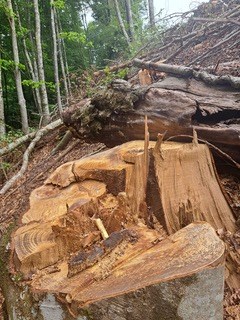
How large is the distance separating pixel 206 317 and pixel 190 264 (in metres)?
0.29

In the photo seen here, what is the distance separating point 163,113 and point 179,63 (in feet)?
15.4

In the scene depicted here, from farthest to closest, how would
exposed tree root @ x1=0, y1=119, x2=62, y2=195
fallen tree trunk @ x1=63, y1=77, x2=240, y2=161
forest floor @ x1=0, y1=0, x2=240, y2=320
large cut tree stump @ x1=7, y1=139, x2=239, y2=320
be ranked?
exposed tree root @ x1=0, y1=119, x2=62, y2=195, forest floor @ x1=0, y1=0, x2=240, y2=320, fallen tree trunk @ x1=63, y1=77, x2=240, y2=161, large cut tree stump @ x1=7, y1=139, x2=239, y2=320

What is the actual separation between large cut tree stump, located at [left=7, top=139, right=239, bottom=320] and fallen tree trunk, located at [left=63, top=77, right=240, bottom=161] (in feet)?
0.68

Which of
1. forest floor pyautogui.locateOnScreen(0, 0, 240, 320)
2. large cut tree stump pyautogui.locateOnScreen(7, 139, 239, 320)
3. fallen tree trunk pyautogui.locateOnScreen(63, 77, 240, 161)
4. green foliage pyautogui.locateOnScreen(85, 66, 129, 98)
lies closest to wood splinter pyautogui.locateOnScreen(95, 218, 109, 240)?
large cut tree stump pyautogui.locateOnScreen(7, 139, 239, 320)

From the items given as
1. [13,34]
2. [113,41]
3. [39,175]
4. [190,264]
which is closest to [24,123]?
[13,34]

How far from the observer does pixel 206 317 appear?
5.09 ft

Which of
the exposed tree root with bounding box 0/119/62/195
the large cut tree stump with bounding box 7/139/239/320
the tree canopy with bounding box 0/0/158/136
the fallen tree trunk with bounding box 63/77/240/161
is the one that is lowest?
the exposed tree root with bounding box 0/119/62/195

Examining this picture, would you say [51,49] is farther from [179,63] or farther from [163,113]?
[163,113]

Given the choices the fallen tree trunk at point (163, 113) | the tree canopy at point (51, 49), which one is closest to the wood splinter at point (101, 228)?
the fallen tree trunk at point (163, 113)

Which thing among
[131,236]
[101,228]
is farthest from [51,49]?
[131,236]

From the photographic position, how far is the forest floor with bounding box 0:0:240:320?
4.84 metres

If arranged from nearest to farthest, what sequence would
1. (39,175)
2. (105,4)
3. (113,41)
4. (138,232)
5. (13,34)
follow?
(138,232) → (39,175) → (13,34) → (113,41) → (105,4)

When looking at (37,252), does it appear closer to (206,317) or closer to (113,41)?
(206,317)

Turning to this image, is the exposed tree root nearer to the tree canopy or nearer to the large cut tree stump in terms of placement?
the tree canopy
